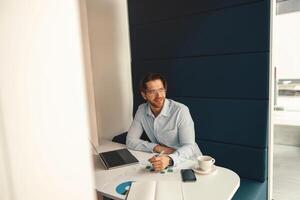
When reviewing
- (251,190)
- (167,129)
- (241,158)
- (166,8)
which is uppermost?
(166,8)

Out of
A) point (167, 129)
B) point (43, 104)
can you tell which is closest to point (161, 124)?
point (167, 129)

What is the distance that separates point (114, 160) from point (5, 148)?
3.88ft

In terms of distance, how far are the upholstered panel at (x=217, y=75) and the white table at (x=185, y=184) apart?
2.29 feet

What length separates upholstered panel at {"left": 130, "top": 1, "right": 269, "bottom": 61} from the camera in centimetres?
162

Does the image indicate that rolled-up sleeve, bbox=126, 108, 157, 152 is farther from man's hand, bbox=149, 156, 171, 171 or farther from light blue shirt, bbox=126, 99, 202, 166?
man's hand, bbox=149, 156, 171, 171

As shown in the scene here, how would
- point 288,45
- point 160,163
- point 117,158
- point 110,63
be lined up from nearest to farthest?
point 160,163
point 117,158
point 110,63
point 288,45

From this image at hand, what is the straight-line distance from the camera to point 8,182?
11.1 inches

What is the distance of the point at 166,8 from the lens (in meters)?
2.07

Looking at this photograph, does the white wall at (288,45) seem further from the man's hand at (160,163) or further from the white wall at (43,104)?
the white wall at (43,104)

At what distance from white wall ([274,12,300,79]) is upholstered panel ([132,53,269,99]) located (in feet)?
5.12

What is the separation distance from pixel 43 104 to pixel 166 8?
1932mm

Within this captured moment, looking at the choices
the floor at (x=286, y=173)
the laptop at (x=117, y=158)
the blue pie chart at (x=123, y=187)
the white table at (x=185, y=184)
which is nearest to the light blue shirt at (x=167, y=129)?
the laptop at (x=117, y=158)

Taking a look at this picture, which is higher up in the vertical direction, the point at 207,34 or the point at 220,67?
the point at 207,34

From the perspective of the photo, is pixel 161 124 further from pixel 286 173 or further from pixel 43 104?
pixel 286 173
